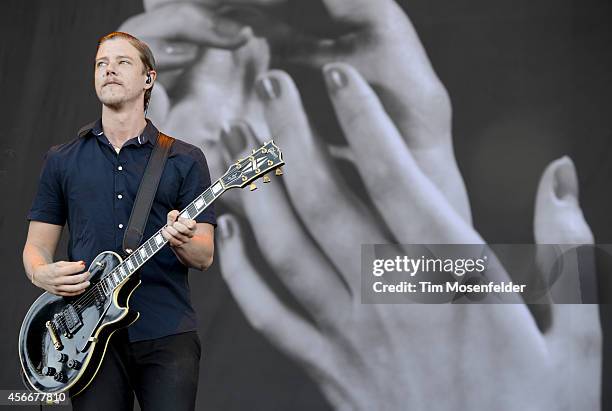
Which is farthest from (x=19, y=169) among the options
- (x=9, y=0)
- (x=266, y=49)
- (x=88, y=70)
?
(x=266, y=49)

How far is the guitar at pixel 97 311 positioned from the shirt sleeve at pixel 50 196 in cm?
24

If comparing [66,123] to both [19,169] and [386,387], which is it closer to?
[19,169]

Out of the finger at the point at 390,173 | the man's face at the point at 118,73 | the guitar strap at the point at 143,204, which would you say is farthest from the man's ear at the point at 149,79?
the finger at the point at 390,173

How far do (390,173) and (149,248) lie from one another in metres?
2.21

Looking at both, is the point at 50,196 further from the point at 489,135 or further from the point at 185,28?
the point at 489,135

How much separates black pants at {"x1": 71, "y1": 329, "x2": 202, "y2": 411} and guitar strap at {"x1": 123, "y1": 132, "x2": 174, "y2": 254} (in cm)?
27

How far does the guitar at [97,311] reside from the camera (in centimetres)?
235

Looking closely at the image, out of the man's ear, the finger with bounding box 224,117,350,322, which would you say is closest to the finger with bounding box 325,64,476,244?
the finger with bounding box 224,117,350,322

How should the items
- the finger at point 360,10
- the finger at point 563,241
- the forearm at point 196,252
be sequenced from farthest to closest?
the finger at point 360,10, the finger at point 563,241, the forearm at point 196,252

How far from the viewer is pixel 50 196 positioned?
8.36 feet

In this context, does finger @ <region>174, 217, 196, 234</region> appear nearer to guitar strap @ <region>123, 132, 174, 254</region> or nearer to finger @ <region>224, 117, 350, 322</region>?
guitar strap @ <region>123, 132, 174, 254</region>

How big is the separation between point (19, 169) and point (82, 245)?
236 cm

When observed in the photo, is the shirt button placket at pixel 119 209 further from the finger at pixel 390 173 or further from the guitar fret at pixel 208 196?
the finger at pixel 390 173

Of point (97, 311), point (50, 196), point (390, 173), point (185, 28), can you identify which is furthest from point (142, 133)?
point (185, 28)
